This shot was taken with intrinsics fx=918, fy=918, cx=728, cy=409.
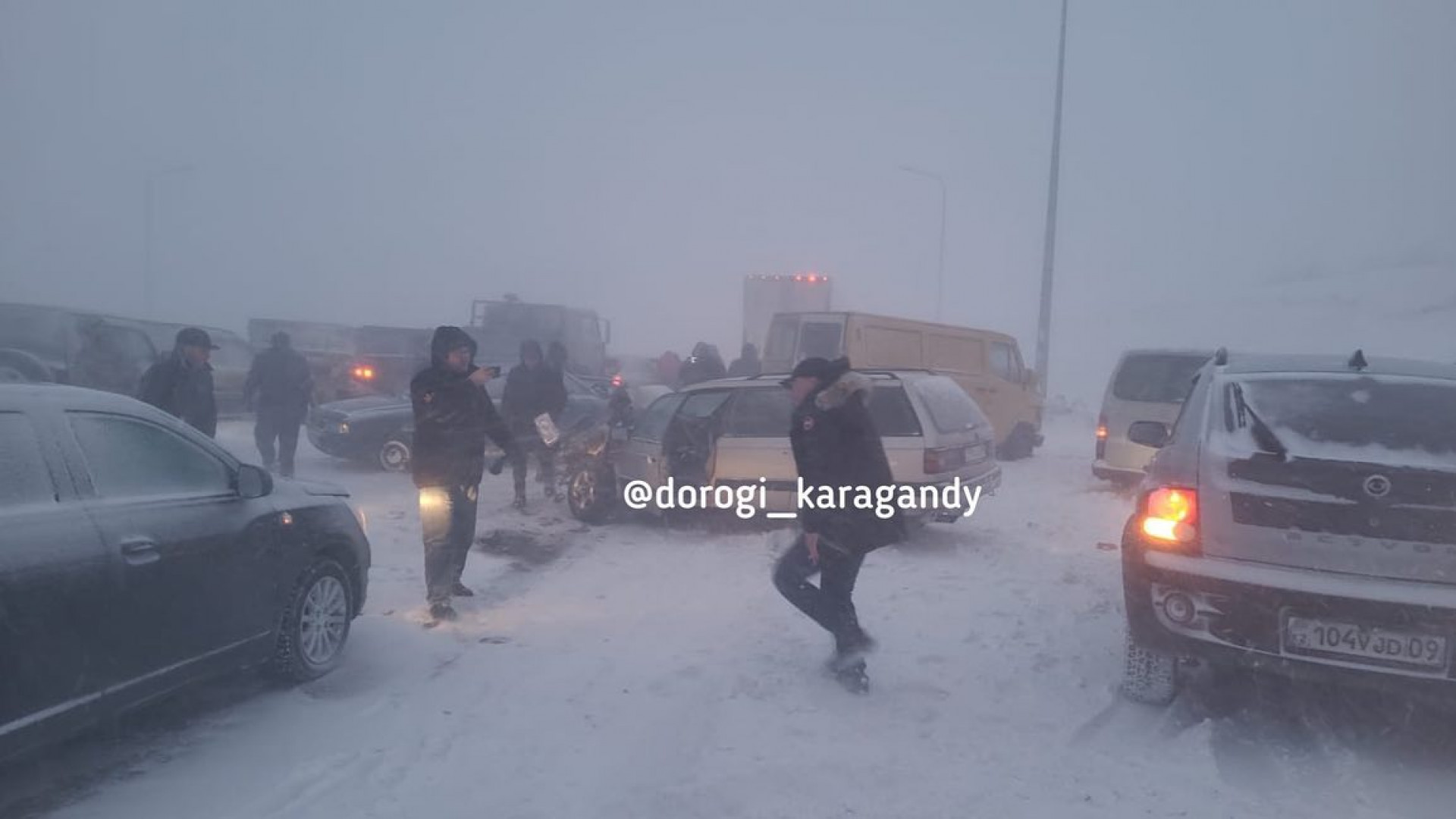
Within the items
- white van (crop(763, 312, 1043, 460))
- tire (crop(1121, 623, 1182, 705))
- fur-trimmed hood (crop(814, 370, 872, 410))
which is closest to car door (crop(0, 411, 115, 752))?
fur-trimmed hood (crop(814, 370, 872, 410))

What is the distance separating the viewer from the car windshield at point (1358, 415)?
3.96m

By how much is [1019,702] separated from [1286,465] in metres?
1.71

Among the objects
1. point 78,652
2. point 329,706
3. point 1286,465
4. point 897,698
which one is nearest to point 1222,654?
point 1286,465

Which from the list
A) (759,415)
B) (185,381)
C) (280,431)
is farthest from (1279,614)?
(280,431)

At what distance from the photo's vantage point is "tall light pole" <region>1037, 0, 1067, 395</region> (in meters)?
21.4

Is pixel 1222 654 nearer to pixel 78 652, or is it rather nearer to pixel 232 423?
pixel 78 652

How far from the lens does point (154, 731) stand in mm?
4195

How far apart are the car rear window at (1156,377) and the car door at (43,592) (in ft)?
35.5

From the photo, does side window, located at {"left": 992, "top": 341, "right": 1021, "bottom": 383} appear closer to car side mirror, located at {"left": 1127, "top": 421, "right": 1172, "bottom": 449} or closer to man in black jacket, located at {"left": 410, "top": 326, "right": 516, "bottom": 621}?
car side mirror, located at {"left": 1127, "top": 421, "right": 1172, "bottom": 449}

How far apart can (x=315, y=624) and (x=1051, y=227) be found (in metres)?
20.6

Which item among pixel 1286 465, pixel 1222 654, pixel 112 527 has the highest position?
pixel 1286 465

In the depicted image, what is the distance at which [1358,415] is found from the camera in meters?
4.25

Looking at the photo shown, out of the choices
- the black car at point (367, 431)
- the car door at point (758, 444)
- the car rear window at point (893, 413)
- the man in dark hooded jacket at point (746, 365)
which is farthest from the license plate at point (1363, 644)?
the man in dark hooded jacket at point (746, 365)

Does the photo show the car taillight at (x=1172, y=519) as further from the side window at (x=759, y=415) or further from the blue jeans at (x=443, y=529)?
the side window at (x=759, y=415)
